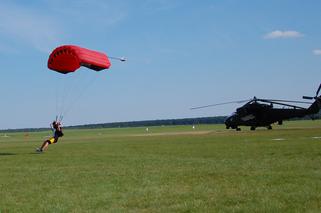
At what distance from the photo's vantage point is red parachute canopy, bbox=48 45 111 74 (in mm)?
22344

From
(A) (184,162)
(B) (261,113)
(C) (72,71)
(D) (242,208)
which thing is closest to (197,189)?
(D) (242,208)

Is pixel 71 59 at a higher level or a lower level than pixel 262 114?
higher

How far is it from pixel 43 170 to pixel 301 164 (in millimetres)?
8427

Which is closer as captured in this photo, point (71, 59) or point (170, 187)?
point (170, 187)

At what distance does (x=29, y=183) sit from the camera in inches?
516

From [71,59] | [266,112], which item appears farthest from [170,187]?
[266,112]

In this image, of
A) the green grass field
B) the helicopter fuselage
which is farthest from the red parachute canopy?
the helicopter fuselage

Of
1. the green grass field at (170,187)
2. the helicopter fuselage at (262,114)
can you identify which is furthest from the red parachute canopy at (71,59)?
the helicopter fuselage at (262,114)

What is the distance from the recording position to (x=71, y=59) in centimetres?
2247

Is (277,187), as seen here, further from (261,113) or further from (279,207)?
(261,113)

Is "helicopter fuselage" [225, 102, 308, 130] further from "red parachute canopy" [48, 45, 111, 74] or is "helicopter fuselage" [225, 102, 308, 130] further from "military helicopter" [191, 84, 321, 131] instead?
"red parachute canopy" [48, 45, 111, 74]

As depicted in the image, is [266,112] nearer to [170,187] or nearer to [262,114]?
[262,114]

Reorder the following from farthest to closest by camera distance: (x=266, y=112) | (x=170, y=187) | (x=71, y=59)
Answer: (x=266, y=112) → (x=71, y=59) → (x=170, y=187)

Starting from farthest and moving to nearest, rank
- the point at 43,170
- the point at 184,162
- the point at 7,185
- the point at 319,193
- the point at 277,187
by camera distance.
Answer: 1. the point at 184,162
2. the point at 43,170
3. the point at 7,185
4. the point at 277,187
5. the point at 319,193
